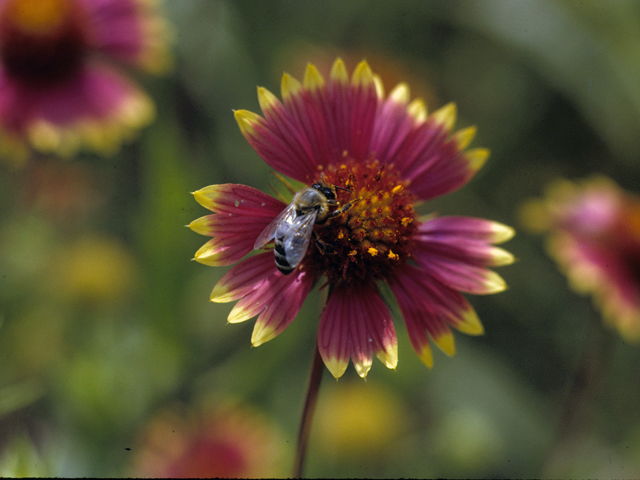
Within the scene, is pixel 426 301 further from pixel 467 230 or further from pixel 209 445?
pixel 209 445

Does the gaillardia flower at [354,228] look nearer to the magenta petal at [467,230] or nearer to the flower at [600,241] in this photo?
the magenta petal at [467,230]

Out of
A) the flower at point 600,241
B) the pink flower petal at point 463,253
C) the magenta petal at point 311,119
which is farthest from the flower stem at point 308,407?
the flower at point 600,241

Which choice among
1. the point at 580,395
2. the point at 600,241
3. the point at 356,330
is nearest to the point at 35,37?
the point at 356,330

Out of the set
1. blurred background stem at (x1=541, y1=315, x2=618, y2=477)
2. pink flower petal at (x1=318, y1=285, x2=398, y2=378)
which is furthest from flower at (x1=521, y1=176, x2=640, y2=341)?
pink flower petal at (x1=318, y1=285, x2=398, y2=378)

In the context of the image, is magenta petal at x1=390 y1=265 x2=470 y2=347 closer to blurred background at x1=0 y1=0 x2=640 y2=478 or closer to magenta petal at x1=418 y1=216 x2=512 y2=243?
magenta petal at x1=418 y1=216 x2=512 y2=243

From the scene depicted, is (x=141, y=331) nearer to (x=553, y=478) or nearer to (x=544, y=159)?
(x=553, y=478)

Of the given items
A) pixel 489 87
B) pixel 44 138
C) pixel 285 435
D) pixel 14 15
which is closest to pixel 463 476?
pixel 285 435
